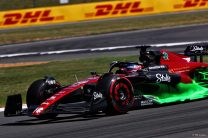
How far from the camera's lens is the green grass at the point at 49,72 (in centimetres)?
1638

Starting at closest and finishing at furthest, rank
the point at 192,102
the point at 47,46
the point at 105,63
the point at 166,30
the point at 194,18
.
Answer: the point at 192,102
the point at 105,63
the point at 47,46
the point at 166,30
the point at 194,18

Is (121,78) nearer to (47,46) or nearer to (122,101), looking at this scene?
(122,101)

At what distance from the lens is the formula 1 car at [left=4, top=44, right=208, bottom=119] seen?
10.1 m

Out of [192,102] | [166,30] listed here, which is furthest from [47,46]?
[192,102]

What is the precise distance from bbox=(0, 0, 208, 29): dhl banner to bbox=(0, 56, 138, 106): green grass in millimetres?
15471

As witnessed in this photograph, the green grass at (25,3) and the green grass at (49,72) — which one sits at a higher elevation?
the green grass at (25,3)

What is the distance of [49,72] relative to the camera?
19062 millimetres

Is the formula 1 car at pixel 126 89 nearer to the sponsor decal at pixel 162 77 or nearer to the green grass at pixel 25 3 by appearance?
the sponsor decal at pixel 162 77

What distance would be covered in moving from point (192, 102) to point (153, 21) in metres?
23.7

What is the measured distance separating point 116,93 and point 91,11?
1096 inches

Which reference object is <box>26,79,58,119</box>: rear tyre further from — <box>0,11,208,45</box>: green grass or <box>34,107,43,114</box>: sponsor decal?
<box>0,11,208,45</box>: green grass

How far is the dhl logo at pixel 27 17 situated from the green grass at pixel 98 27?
4.86 ft

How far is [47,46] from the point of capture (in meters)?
27.6

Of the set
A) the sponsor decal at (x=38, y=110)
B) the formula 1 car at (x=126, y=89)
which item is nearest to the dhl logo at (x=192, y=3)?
the formula 1 car at (x=126, y=89)
